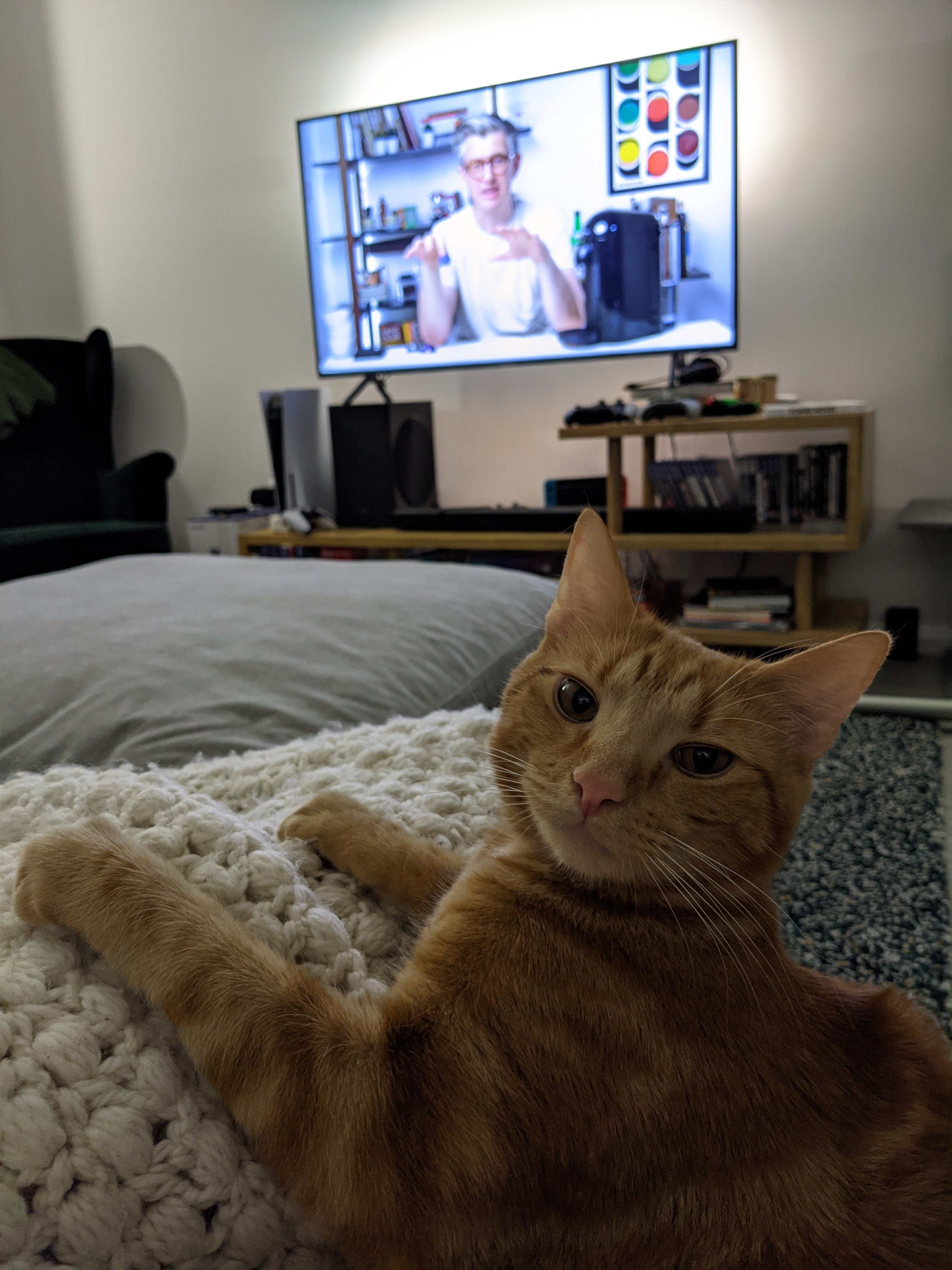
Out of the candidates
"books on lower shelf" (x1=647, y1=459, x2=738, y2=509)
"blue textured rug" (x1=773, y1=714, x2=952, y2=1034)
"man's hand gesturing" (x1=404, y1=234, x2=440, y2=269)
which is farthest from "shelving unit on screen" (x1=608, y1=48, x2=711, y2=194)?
"blue textured rug" (x1=773, y1=714, x2=952, y2=1034)

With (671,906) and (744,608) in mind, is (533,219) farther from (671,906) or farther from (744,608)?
(671,906)

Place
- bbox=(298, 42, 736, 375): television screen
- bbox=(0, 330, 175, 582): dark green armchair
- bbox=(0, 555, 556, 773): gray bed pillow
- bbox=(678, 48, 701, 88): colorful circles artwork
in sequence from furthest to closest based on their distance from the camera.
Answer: bbox=(0, 330, 175, 582): dark green armchair, bbox=(298, 42, 736, 375): television screen, bbox=(678, 48, 701, 88): colorful circles artwork, bbox=(0, 555, 556, 773): gray bed pillow

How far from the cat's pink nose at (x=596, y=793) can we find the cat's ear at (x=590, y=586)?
0.52 feet

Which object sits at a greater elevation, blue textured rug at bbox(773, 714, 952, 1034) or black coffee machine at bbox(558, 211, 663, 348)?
black coffee machine at bbox(558, 211, 663, 348)

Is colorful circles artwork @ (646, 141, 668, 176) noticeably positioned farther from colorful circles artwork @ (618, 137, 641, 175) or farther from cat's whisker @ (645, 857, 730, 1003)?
cat's whisker @ (645, 857, 730, 1003)

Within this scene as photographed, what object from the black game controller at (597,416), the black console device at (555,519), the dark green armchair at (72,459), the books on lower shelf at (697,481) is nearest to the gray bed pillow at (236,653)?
the black console device at (555,519)

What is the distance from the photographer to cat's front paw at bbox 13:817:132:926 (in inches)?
21.7

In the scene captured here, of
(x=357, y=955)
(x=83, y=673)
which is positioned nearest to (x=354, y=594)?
(x=83, y=673)

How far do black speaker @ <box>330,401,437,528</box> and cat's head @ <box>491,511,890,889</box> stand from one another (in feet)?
9.29

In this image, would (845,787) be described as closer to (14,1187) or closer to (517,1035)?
(517,1035)

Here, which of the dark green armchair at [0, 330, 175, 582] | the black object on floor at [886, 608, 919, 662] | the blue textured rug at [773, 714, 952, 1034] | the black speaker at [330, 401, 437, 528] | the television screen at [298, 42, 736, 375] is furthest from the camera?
the dark green armchair at [0, 330, 175, 582]

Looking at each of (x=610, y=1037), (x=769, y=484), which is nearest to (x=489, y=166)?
(x=769, y=484)

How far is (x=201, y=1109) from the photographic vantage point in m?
0.49

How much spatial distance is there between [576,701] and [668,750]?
83 millimetres
